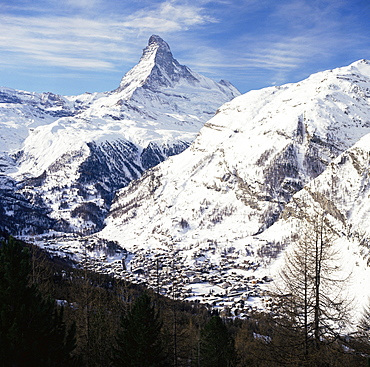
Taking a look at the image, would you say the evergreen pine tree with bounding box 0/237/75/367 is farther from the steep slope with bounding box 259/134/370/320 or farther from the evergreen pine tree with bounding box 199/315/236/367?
the steep slope with bounding box 259/134/370/320

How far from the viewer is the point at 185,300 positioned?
14138 cm

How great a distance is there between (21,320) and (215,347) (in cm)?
2910

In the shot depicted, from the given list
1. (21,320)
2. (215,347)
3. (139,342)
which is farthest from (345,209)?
(21,320)

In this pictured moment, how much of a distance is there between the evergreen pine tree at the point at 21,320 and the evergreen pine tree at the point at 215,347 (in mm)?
25538

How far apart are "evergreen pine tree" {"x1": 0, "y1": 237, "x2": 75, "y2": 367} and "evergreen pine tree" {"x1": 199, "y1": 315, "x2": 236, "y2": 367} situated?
83.8ft

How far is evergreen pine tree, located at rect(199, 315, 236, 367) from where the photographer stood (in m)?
43.8

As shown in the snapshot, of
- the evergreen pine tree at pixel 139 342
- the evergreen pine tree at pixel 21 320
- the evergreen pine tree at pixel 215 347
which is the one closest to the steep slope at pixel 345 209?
the evergreen pine tree at pixel 215 347

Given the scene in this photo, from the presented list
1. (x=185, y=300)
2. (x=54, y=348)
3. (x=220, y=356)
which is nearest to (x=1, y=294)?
(x=54, y=348)

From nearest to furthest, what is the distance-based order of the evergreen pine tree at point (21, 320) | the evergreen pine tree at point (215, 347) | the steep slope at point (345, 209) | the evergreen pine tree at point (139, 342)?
1. the evergreen pine tree at point (21, 320)
2. the evergreen pine tree at point (139, 342)
3. the evergreen pine tree at point (215, 347)
4. the steep slope at point (345, 209)

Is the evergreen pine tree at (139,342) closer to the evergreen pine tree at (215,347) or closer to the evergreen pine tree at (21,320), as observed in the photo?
the evergreen pine tree at (21,320)

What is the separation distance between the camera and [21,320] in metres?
20.7

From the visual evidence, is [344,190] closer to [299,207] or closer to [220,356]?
[299,207]

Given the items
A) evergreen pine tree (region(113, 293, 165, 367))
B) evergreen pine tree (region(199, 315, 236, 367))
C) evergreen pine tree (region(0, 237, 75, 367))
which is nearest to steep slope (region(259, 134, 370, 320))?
evergreen pine tree (region(199, 315, 236, 367))

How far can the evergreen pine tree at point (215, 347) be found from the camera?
43.8 m
